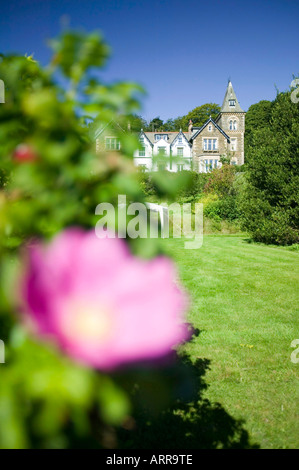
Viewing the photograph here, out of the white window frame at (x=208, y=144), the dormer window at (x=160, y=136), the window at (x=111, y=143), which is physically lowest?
the window at (x=111, y=143)

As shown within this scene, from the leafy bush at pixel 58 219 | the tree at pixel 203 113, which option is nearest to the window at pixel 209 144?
the tree at pixel 203 113

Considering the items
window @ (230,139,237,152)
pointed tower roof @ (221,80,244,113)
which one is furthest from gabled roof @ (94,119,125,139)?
pointed tower roof @ (221,80,244,113)

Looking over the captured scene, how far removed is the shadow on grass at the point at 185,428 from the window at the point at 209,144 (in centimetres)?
4103

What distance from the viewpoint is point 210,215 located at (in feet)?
68.7

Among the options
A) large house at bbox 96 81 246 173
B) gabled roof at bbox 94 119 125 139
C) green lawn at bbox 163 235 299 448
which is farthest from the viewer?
large house at bbox 96 81 246 173

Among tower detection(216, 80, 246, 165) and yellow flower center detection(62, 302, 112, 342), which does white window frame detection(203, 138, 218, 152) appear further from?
yellow flower center detection(62, 302, 112, 342)

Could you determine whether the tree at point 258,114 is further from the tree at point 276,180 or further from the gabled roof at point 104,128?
the gabled roof at point 104,128

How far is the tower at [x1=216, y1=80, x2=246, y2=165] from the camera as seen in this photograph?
44219 millimetres

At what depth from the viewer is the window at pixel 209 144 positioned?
1649 inches

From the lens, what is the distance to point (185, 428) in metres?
3.34

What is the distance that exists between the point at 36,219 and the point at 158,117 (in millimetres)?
72616

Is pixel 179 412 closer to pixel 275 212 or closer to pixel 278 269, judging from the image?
pixel 278 269

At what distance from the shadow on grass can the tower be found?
142 ft
